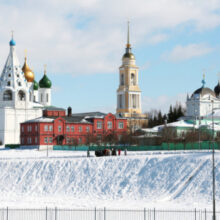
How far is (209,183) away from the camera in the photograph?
49.3 metres

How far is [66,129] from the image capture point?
102 meters

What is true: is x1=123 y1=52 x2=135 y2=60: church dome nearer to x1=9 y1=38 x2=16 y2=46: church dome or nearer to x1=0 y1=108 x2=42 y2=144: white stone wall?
x1=0 y1=108 x2=42 y2=144: white stone wall

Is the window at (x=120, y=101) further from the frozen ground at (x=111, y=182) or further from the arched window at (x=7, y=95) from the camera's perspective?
the frozen ground at (x=111, y=182)

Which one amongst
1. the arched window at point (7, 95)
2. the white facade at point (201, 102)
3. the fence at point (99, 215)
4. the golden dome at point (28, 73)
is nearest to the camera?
the fence at point (99, 215)

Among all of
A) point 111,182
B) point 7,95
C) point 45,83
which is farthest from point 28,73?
point 111,182

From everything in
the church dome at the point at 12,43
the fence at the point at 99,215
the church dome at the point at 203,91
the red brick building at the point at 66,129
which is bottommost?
the fence at the point at 99,215

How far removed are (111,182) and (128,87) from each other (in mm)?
93388

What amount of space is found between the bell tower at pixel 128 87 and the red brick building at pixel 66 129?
111 ft

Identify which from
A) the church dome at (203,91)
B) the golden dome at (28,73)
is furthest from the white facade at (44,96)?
the church dome at (203,91)

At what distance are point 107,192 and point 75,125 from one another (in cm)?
5328

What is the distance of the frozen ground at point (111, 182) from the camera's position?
47.3 m

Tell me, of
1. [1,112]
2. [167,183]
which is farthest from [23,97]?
[167,183]

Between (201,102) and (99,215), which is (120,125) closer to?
(201,102)

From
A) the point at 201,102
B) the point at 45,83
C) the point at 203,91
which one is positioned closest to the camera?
the point at 45,83
